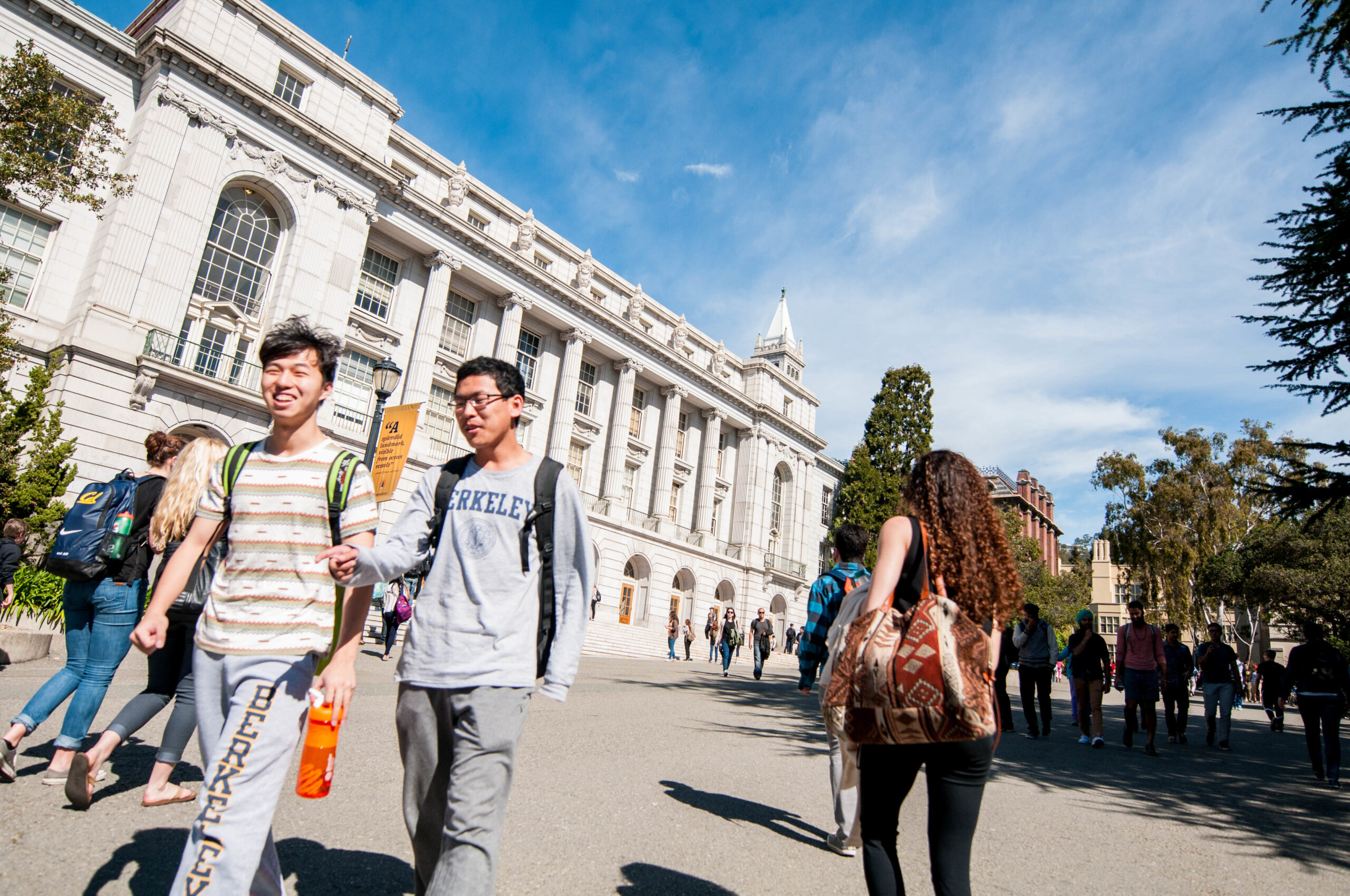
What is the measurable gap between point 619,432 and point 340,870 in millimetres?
30231

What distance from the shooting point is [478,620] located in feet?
7.91

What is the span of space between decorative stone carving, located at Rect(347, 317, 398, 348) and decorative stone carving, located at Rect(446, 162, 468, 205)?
6470mm

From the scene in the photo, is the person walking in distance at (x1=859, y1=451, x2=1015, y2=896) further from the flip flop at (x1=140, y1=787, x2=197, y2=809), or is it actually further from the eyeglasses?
the flip flop at (x1=140, y1=787, x2=197, y2=809)

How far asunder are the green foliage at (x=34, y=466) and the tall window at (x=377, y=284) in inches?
424

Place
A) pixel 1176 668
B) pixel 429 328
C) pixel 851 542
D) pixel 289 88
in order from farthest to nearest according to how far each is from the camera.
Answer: pixel 429 328 → pixel 289 88 → pixel 1176 668 → pixel 851 542

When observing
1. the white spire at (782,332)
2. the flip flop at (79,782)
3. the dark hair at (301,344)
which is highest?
the white spire at (782,332)

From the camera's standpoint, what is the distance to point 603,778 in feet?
18.0

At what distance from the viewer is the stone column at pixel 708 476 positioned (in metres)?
37.6

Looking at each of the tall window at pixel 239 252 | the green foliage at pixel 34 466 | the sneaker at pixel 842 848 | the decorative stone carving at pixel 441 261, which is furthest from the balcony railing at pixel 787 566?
the sneaker at pixel 842 848

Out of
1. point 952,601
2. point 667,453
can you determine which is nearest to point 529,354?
point 667,453

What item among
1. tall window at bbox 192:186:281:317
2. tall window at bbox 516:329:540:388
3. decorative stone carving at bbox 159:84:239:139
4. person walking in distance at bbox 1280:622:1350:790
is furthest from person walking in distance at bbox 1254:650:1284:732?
decorative stone carving at bbox 159:84:239:139

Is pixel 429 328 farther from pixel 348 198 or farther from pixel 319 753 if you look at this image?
pixel 319 753

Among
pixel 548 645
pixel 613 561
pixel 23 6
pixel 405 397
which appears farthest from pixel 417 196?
pixel 548 645

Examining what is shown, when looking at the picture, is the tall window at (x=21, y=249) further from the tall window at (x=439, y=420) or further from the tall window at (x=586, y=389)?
the tall window at (x=586, y=389)
